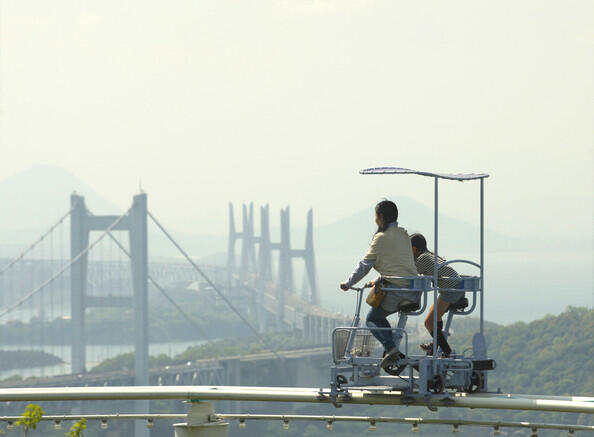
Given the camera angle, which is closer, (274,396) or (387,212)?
(274,396)

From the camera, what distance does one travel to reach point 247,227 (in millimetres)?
112000

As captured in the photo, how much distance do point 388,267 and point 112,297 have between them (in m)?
70.3

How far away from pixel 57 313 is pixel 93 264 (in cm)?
5059

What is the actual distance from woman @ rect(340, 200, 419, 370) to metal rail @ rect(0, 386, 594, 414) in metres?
0.18

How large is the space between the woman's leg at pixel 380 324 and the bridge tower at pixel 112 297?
2641 inches

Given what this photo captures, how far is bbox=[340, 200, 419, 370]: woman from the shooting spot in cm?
491

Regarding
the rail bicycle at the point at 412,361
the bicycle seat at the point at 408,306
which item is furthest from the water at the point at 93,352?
the bicycle seat at the point at 408,306

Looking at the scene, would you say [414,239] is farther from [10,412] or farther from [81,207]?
[81,207]

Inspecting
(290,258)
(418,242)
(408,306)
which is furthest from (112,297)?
(408,306)

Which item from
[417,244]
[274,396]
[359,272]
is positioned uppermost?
[417,244]

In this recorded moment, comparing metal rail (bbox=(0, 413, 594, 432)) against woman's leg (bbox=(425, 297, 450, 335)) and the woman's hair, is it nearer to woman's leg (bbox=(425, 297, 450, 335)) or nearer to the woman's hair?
woman's leg (bbox=(425, 297, 450, 335))

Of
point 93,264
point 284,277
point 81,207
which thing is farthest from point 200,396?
point 284,277

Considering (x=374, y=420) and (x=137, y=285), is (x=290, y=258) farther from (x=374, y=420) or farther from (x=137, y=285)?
(x=374, y=420)

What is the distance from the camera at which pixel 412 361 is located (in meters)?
4.84
